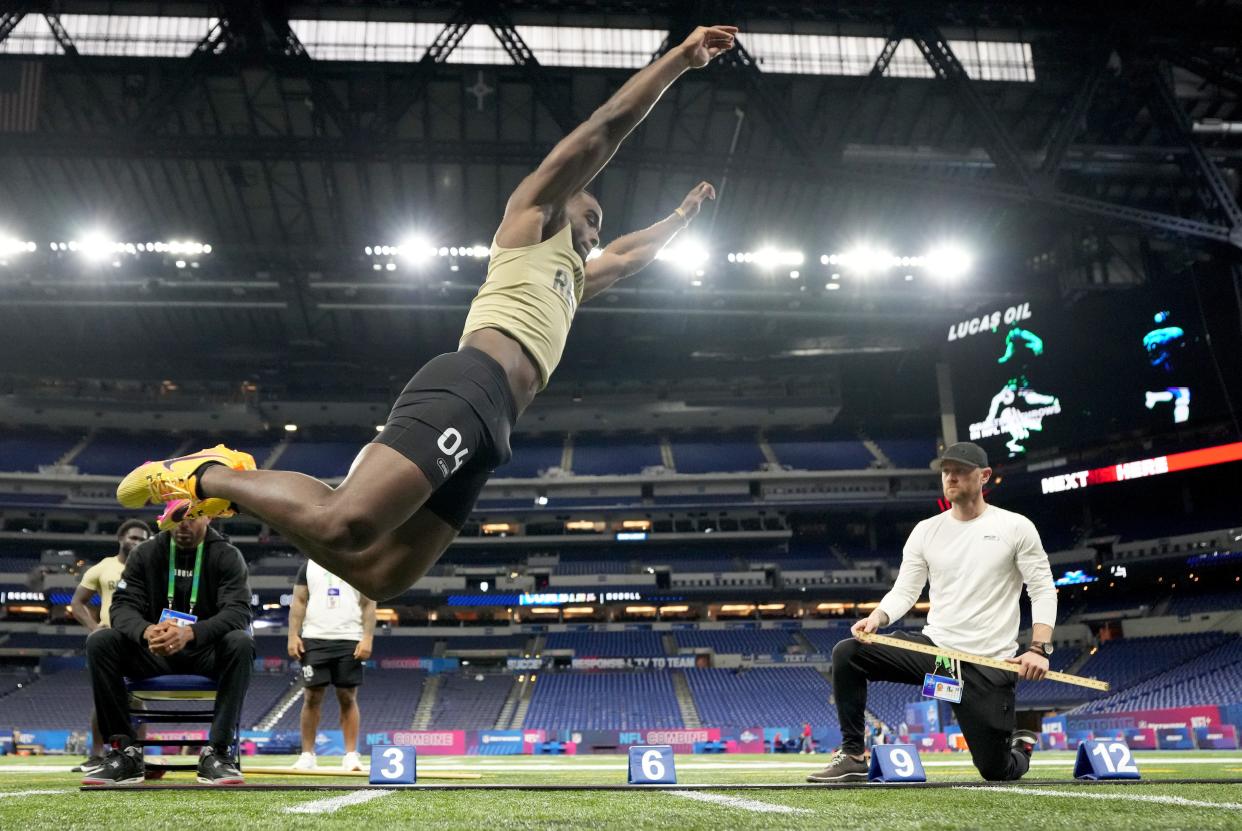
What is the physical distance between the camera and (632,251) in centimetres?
466

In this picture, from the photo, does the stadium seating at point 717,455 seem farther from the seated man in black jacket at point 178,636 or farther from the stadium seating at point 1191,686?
the seated man in black jacket at point 178,636

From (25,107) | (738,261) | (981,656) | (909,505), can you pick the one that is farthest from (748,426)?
(981,656)

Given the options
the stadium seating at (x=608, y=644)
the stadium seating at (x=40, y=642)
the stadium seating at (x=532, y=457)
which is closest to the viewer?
the stadium seating at (x=40, y=642)

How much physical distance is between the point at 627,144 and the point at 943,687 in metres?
19.0

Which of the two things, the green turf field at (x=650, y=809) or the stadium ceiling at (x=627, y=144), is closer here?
the green turf field at (x=650, y=809)

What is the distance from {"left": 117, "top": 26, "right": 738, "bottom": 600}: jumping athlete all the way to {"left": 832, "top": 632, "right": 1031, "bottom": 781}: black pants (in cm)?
268

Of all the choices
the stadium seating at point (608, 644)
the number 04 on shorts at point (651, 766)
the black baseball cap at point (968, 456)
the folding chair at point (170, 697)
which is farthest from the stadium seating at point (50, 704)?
the black baseball cap at point (968, 456)

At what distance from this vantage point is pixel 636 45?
2250 centimetres

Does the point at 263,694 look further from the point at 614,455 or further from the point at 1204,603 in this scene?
the point at 1204,603

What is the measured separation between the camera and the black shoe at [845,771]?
493 cm

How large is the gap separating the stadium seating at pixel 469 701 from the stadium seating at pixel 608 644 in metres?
3.26

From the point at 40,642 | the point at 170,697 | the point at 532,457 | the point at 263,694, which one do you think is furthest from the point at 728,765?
the point at 40,642

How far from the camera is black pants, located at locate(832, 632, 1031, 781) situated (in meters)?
4.79

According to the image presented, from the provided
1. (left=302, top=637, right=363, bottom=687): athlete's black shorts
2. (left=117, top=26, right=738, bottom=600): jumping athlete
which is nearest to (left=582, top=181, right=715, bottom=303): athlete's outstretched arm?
(left=117, top=26, right=738, bottom=600): jumping athlete
